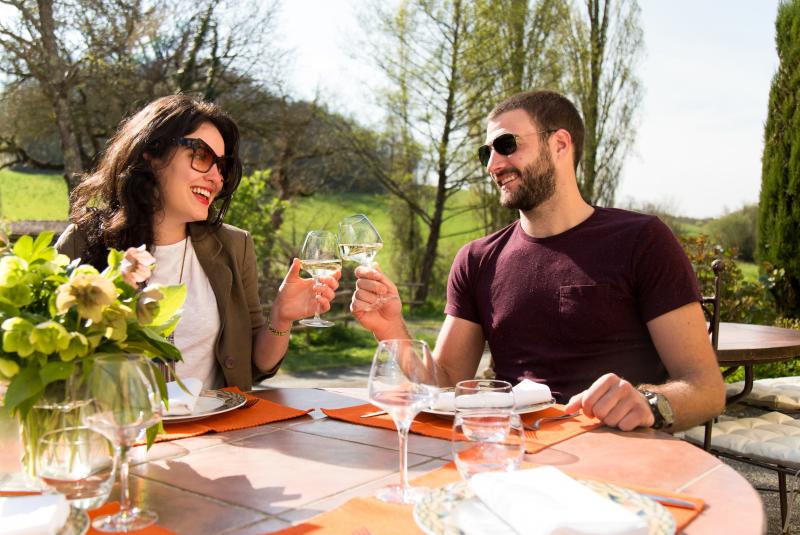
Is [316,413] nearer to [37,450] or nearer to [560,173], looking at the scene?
[37,450]

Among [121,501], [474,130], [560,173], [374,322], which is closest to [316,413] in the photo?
[374,322]

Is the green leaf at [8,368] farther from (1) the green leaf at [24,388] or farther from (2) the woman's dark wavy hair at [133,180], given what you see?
(2) the woman's dark wavy hair at [133,180]

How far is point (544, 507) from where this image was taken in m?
1.01

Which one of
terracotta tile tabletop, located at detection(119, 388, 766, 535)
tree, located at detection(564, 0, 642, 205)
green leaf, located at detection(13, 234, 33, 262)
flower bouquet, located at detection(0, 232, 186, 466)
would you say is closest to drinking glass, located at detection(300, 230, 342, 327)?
terracotta tile tabletop, located at detection(119, 388, 766, 535)

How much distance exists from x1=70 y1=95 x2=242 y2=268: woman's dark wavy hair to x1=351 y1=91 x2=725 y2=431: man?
923 mm

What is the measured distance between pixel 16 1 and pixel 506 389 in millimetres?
9113

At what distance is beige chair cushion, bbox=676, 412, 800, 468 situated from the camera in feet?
8.96

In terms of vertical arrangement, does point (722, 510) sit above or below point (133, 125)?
below

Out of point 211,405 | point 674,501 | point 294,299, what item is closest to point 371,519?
point 674,501

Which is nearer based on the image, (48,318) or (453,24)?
(48,318)

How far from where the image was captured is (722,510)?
1162 millimetres

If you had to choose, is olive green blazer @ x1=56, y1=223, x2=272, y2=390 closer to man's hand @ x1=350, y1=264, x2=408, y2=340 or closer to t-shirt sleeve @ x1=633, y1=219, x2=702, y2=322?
man's hand @ x1=350, y1=264, x2=408, y2=340

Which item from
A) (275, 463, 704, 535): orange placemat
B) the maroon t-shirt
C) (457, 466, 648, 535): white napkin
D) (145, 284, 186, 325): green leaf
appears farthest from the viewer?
the maroon t-shirt

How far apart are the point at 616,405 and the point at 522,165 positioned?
1305 mm
